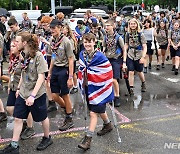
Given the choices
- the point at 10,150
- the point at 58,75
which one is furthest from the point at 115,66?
the point at 10,150

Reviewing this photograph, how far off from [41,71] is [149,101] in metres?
3.65

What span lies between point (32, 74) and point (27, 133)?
1.22 metres

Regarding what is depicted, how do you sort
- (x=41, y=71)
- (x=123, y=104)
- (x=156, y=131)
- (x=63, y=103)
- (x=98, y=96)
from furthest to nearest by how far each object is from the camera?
(x=123, y=104)
(x=63, y=103)
(x=156, y=131)
(x=98, y=96)
(x=41, y=71)

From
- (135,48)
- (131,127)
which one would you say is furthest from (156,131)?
(135,48)

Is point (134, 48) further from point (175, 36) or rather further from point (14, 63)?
point (14, 63)

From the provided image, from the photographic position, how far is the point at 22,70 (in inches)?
205

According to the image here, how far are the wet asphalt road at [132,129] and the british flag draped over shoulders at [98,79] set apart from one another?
27.5 inches

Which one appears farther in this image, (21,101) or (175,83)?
(175,83)

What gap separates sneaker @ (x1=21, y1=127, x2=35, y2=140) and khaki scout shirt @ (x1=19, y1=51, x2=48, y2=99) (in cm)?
93

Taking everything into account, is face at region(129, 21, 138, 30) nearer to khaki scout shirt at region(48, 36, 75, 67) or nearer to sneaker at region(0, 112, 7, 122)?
khaki scout shirt at region(48, 36, 75, 67)

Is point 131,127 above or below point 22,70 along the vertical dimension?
below

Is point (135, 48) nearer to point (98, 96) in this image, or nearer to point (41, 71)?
point (98, 96)

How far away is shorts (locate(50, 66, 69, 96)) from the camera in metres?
6.36

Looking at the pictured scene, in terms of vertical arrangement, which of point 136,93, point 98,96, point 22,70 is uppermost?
point 22,70
